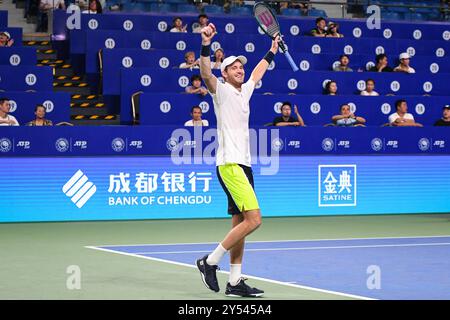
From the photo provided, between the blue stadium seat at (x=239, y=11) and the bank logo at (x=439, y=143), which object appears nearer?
the bank logo at (x=439, y=143)

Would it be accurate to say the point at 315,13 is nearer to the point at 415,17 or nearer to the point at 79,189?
the point at 415,17

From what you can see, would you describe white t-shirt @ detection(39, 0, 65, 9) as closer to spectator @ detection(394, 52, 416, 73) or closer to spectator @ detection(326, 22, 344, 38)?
spectator @ detection(326, 22, 344, 38)

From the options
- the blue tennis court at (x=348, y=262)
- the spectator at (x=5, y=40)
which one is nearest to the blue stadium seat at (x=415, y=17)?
the spectator at (x=5, y=40)

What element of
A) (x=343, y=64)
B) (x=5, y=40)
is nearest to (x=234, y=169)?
(x=5, y=40)

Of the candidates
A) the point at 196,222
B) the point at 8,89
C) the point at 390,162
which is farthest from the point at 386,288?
the point at 8,89

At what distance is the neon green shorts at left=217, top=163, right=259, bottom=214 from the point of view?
8.85m

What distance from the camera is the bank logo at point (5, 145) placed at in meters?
15.5

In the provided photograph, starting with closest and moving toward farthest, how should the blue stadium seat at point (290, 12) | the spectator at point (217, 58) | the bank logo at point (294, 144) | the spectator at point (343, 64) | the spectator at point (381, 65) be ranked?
the bank logo at point (294, 144), the spectator at point (217, 58), the spectator at point (343, 64), the spectator at point (381, 65), the blue stadium seat at point (290, 12)

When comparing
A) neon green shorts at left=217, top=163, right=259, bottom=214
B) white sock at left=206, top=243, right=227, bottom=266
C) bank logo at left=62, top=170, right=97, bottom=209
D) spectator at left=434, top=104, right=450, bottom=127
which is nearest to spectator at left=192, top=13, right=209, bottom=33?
spectator at left=434, top=104, right=450, bottom=127

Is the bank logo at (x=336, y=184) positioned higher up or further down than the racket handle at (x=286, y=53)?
further down

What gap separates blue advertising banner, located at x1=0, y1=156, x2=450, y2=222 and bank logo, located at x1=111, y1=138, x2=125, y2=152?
30cm

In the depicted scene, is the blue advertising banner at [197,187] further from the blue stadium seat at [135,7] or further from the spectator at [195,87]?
the blue stadium seat at [135,7]

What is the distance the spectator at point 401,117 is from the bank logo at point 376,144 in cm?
76

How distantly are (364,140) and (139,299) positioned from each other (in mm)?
9715
